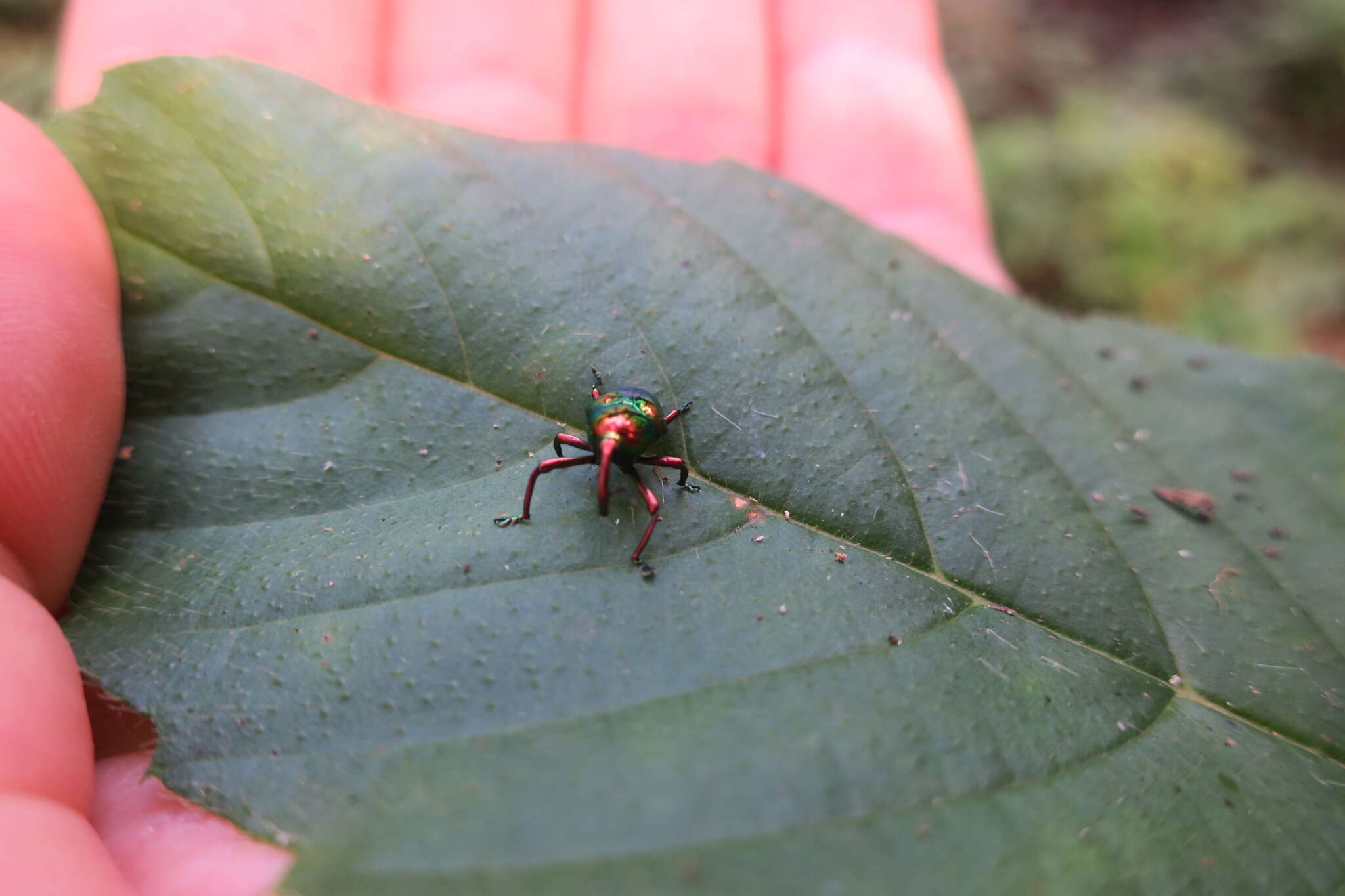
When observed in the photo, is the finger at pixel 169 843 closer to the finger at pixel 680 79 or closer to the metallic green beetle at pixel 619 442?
the metallic green beetle at pixel 619 442

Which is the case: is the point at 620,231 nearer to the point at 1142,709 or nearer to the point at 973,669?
the point at 973,669

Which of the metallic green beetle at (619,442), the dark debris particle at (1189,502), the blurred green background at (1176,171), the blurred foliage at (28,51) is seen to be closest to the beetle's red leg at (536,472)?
the metallic green beetle at (619,442)

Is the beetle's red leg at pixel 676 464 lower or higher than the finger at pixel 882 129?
lower

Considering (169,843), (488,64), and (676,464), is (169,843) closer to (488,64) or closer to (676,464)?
(676,464)

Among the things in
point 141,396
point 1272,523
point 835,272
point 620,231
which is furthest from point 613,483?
point 1272,523

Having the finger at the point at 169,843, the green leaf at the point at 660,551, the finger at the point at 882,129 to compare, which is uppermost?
the finger at the point at 882,129

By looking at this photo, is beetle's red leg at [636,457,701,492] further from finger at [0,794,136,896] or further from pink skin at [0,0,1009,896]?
finger at [0,794,136,896]
